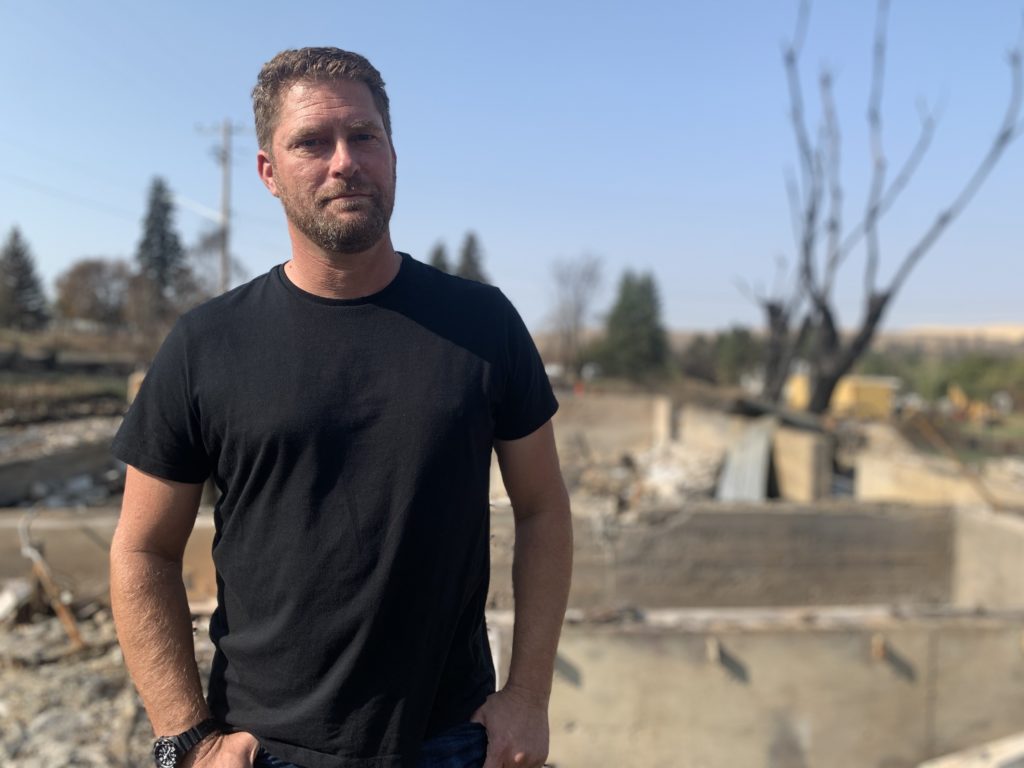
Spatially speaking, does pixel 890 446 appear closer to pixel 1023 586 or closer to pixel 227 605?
pixel 1023 586

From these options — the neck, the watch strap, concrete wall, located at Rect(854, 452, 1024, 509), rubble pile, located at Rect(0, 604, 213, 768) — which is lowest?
rubble pile, located at Rect(0, 604, 213, 768)

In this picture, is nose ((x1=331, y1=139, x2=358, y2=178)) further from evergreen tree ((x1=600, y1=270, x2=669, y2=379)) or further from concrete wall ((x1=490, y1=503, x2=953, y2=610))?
evergreen tree ((x1=600, y1=270, x2=669, y2=379))

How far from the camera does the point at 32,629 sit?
5.23 metres

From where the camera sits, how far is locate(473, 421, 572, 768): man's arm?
153 cm

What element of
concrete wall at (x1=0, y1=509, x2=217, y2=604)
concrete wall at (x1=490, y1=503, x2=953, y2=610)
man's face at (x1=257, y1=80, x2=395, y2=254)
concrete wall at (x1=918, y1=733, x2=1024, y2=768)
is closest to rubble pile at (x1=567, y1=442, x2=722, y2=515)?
concrete wall at (x1=490, y1=503, x2=953, y2=610)

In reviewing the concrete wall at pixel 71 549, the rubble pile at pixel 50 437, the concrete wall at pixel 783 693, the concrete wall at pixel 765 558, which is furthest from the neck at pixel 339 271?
the rubble pile at pixel 50 437

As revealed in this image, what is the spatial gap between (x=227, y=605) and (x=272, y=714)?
22cm

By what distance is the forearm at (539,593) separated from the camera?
5.14ft

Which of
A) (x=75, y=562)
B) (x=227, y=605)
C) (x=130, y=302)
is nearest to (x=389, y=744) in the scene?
(x=227, y=605)

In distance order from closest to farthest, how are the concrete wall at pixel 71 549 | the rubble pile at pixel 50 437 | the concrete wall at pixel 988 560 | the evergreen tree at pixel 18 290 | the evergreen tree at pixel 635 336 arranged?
the concrete wall at pixel 71 549, the concrete wall at pixel 988 560, the rubble pile at pixel 50 437, the evergreen tree at pixel 18 290, the evergreen tree at pixel 635 336

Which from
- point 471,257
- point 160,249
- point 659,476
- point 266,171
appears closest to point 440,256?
point 471,257

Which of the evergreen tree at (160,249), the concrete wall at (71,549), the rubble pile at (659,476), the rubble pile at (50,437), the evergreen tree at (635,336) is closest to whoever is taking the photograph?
the concrete wall at (71,549)

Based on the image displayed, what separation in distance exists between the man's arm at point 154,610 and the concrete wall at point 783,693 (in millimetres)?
3705

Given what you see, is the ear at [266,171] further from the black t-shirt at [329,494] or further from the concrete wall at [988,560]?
the concrete wall at [988,560]
